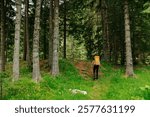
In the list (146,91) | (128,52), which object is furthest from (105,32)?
(146,91)

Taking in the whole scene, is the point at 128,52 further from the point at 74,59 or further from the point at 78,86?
the point at 74,59

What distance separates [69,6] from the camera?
124 ft

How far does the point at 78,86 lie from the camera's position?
21.7 meters

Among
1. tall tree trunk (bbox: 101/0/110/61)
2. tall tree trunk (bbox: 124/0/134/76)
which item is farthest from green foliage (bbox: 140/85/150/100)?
tall tree trunk (bbox: 101/0/110/61)

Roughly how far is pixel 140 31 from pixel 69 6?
862cm

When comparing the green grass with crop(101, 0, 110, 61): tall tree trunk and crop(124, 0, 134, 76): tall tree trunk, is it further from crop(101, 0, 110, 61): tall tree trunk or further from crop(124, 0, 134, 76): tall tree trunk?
crop(101, 0, 110, 61): tall tree trunk

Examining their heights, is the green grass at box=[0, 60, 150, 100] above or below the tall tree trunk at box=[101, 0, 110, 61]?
below

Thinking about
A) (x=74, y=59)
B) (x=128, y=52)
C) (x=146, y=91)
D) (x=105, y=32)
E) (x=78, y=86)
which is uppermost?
(x=105, y=32)

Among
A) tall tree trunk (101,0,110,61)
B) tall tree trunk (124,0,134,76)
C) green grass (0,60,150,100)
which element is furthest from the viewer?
tall tree trunk (101,0,110,61)

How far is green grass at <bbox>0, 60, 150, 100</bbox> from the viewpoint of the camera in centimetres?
1742

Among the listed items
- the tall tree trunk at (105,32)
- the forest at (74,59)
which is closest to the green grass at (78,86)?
the forest at (74,59)

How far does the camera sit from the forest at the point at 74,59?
1858cm

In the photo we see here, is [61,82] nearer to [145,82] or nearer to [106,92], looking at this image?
[106,92]

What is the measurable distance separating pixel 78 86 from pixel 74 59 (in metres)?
9.97
